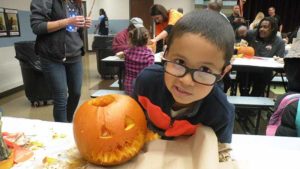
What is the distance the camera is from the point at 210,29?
65 cm

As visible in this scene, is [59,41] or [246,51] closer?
[59,41]

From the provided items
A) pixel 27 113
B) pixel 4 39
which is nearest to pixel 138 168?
pixel 27 113

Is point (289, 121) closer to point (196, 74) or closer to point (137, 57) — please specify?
point (196, 74)

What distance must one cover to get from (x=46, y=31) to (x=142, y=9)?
7344 millimetres

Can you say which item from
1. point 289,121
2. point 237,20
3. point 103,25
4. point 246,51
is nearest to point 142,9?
point 103,25

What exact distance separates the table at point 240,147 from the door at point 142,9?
7.85 meters

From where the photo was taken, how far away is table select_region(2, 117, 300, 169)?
0.77 m

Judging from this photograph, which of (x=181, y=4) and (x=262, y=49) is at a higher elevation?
(x=181, y=4)

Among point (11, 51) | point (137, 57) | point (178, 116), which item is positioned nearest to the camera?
point (178, 116)

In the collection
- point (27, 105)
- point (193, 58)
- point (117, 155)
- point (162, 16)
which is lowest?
point (27, 105)

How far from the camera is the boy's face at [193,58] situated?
64 centimetres

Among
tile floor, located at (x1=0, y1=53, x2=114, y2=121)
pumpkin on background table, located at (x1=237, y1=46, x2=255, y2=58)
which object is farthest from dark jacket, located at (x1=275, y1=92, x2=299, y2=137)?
tile floor, located at (x1=0, y1=53, x2=114, y2=121)

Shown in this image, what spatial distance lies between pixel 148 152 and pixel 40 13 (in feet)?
4.28

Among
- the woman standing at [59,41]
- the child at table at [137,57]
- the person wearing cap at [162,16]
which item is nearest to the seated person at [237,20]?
the person wearing cap at [162,16]
